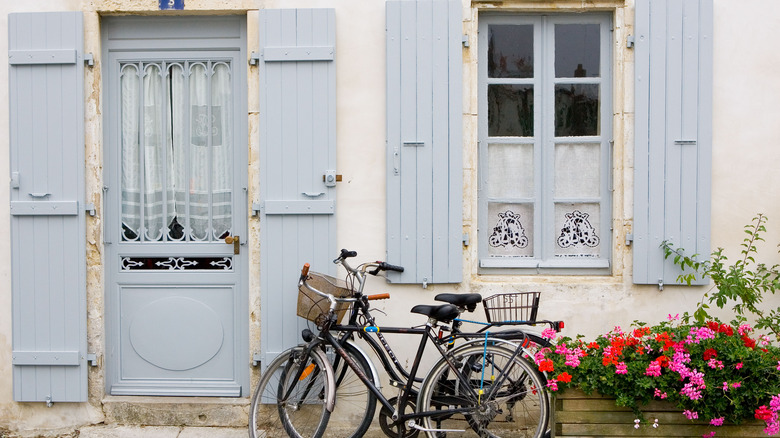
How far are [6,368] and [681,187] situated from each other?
14.1 ft

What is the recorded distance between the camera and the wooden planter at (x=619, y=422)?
13.2 feet

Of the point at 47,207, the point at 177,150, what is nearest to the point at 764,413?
the point at 177,150

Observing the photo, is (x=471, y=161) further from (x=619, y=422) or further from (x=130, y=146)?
(x=130, y=146)

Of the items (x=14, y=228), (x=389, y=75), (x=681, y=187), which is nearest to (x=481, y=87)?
(x=389, y=75)

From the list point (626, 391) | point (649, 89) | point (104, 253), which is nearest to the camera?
point (626, 391)

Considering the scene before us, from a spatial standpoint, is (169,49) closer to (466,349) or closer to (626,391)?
(466,349)

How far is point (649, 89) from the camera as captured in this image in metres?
4.64

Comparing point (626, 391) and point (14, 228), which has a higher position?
point (14, 228)

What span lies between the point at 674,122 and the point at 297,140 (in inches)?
88.8

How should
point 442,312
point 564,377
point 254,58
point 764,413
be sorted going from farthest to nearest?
point 254,58
point 442,312
point 564,377
point 764,413

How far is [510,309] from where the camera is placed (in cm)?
441

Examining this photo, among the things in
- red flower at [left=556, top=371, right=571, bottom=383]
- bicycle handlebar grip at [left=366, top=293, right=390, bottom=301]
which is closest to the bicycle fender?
bicycle handlebar grip at [left=366, top=293, right=390, bottom=301]

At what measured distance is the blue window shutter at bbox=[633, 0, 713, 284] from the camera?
4.62 meters

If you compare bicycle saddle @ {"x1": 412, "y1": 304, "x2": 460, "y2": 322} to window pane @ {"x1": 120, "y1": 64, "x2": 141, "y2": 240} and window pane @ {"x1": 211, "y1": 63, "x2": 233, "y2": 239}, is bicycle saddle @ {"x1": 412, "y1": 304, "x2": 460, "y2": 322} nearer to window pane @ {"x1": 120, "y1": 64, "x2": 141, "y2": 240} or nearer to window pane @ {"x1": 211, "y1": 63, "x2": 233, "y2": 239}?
window pane @ {"x1": 211, "y1": 63, "x2": 233, "y2": 239}
